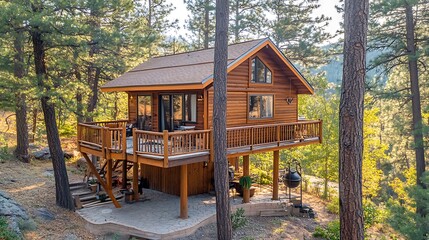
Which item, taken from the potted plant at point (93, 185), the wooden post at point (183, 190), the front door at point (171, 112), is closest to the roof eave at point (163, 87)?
the front door at point (171, 112)

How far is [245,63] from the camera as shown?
13.0 metres

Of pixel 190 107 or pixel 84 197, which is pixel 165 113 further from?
pixel 84 197

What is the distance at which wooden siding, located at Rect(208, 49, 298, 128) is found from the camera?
1249cm

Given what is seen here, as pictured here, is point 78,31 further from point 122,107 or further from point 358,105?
point 122,107

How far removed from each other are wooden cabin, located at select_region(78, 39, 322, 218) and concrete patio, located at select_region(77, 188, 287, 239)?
1.90 ft

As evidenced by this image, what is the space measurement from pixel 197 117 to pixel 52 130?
17.0ft

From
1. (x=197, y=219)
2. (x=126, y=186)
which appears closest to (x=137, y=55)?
(x=126, y=186)

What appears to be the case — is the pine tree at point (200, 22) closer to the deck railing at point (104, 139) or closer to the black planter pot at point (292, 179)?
the deck railing at point (104, 139)

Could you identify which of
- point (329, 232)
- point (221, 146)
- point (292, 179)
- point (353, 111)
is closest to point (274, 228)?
point (329, 232)

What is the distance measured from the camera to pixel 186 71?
1229 centimetres

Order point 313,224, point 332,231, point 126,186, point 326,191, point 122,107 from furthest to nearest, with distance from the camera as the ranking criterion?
point 122,107
point 326,191
point 126,186
point 313,224
point 332,231

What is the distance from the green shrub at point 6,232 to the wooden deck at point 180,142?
3.56 m

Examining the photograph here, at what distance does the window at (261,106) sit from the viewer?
44.1 feet

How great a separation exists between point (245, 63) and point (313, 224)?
23.0 ft
